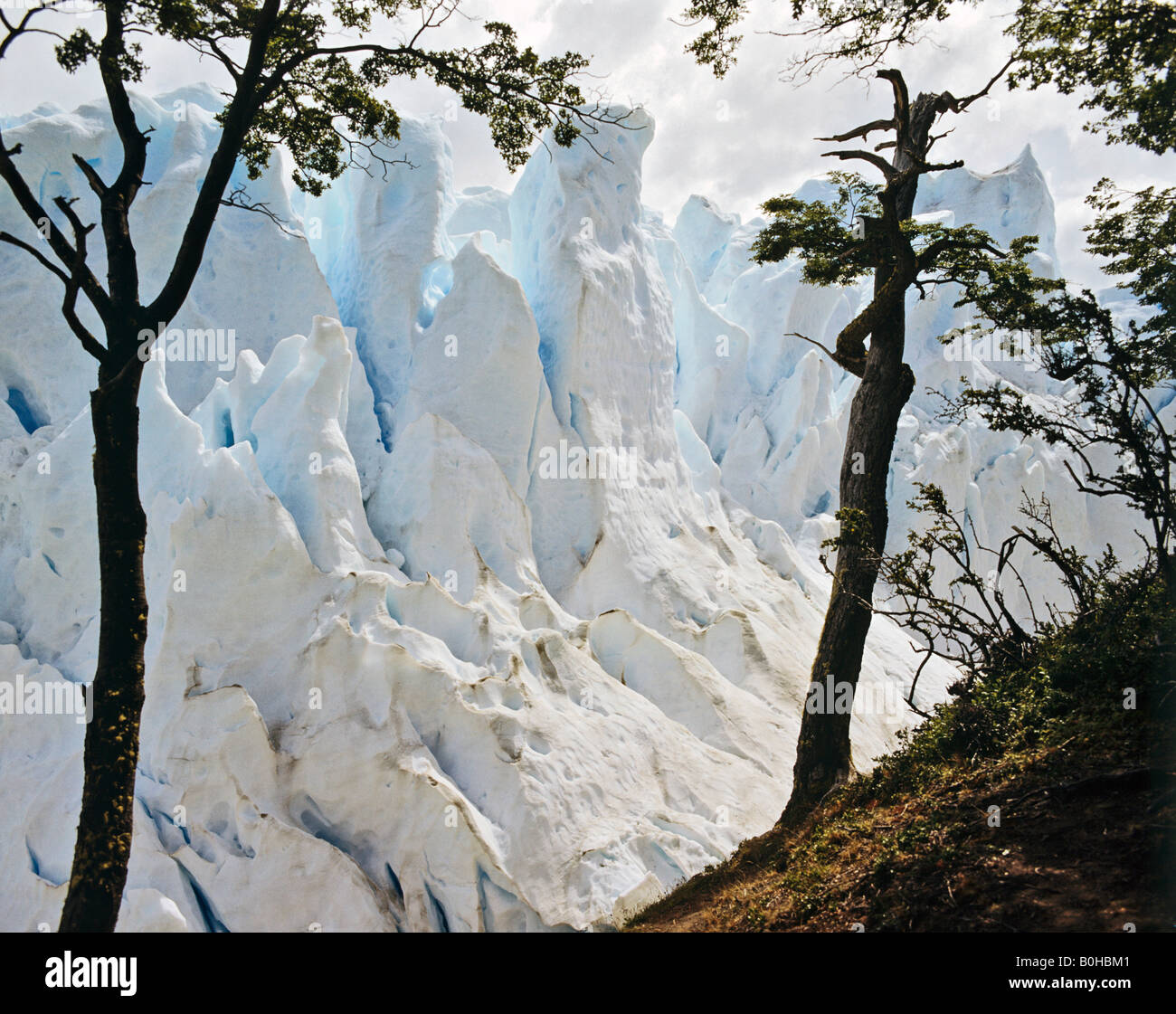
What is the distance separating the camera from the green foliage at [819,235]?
1055 cm

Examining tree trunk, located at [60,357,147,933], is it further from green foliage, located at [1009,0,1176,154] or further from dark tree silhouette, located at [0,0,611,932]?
green foliage, located at [1009,0,1176,154]

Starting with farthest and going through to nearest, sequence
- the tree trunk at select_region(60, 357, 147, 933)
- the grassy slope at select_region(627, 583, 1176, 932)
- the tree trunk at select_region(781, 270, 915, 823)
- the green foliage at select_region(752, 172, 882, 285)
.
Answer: the green foliage at select_region(752, 172, 882, 285), the tree trunk at select_region(781, 270, 915, 823), the tree trunk at select_region(60, 357, 147, 933), the grassy slope at select_region(627, 583, 1176, 932)

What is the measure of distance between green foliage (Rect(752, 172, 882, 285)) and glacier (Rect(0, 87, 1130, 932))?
4416 millimetres

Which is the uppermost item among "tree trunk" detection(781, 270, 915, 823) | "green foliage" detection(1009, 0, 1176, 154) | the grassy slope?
"green foliage" detection(1009, 0, 1176, 154)

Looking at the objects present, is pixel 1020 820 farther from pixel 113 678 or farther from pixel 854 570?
pixel 113 678

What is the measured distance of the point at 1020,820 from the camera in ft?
17.9

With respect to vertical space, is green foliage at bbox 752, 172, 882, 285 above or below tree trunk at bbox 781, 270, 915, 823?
above

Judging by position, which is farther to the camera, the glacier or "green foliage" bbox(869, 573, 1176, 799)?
the glacier

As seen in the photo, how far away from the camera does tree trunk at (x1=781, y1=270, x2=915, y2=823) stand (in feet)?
30.3

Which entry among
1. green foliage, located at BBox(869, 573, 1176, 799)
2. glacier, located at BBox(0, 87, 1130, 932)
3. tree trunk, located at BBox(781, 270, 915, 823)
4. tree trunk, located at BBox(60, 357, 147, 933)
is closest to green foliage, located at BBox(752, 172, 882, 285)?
tree trunk, located at BBox(781, 270, 915, 823)

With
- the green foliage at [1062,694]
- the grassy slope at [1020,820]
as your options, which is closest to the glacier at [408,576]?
the grassy slope at [1020,820]

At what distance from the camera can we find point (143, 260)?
18453 millimetres

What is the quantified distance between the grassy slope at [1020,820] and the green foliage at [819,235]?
5.14 meters
